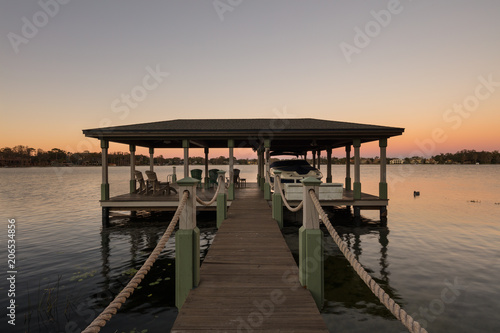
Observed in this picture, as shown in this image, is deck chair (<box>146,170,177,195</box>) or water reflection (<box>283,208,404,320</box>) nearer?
water reflection (<box>283,208,404,320</box>)

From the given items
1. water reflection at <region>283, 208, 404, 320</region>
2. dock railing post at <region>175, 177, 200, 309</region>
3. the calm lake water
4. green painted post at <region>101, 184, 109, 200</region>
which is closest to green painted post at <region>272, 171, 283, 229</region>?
water reflection at <region>283, 208, 404, 320</region>

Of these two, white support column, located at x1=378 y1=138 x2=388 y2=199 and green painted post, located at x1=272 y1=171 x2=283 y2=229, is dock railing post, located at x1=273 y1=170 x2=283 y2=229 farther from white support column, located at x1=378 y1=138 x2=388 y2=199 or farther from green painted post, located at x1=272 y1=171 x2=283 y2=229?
white support column, located at x1=378 y1=138 x2=388 y2=199

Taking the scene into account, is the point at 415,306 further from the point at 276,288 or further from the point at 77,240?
the point at 77,240

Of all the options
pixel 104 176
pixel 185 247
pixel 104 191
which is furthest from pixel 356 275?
pixel 104 191

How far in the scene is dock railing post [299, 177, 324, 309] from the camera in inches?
152

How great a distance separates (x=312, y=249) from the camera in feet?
12.7

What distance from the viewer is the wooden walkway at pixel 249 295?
315 centimetres

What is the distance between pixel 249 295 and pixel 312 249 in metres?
1.12

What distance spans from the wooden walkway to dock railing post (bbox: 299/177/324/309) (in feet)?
0.58

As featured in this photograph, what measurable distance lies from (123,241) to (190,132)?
581 cm

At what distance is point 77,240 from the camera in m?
11.8

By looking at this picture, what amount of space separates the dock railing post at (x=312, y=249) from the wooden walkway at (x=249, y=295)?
0.18 meters

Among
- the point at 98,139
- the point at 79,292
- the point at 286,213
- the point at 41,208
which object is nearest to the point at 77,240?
the point at 98,139

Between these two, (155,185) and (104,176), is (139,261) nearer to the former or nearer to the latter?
(104,176)
